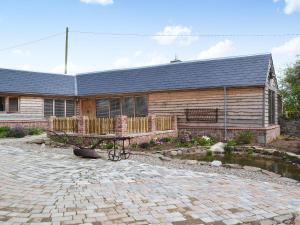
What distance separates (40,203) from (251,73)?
15635 mm

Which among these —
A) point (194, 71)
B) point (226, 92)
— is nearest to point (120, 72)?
point (194, 71)

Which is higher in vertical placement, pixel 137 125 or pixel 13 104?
pixel 13 104

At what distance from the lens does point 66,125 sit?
17812 mm

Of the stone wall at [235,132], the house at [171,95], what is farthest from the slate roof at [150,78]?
the stone wall at [235,132]

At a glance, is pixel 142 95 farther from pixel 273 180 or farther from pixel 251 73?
pixel 273 180

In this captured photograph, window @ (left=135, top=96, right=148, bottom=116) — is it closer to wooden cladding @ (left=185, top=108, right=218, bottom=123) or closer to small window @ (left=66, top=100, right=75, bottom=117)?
wooden cladding @ (left=185, top=108, right=218, bottom=123)

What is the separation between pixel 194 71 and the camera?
2166 cm

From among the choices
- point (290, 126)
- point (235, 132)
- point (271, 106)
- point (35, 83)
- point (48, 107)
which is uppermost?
point (35, 83)

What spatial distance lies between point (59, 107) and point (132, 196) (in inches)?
807

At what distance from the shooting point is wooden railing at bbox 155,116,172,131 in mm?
18825

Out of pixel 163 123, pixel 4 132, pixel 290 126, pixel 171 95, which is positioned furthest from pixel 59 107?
pixel 290 126

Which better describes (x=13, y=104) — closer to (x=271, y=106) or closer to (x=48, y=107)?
(x=48, y=107)

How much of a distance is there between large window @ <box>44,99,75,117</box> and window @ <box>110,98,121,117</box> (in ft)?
12.7

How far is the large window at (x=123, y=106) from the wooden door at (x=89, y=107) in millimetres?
460
